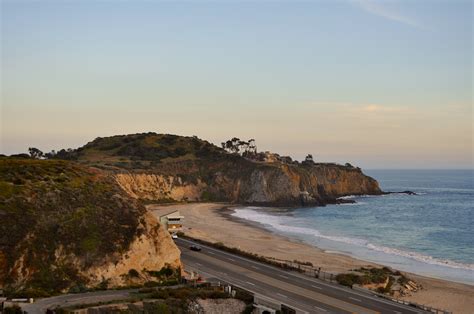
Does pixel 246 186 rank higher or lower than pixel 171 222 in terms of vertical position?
higher

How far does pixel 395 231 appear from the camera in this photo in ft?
280

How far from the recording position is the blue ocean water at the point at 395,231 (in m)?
59.8

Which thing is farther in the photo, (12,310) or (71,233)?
(71,233)

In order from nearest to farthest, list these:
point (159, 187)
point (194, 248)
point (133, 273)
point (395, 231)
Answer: point (133, 273)
point (194, 248)
point (395, 231)
point (159, 187)

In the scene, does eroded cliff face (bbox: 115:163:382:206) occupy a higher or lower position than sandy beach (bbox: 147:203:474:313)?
higher

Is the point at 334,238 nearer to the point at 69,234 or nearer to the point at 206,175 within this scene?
the point at 69,234

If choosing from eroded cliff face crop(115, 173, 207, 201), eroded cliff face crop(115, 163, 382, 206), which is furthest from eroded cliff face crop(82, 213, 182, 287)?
eroded cliff face crop(115, 163, 382, 206)

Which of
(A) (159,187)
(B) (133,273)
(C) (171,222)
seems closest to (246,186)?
(A) (159,187)

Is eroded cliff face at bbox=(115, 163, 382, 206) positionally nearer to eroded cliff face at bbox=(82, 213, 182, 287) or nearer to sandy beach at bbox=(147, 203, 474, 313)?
sandy beach at bbox=(147, 203, 474, 313)

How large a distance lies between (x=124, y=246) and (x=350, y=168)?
5644 inches

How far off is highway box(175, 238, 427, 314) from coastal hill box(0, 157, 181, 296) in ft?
17.4

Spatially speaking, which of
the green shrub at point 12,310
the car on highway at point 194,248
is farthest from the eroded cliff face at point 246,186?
the green shrub at point 12,310

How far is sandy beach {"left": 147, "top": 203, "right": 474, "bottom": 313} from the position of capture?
42594 mm

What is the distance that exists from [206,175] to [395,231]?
2519 inches
